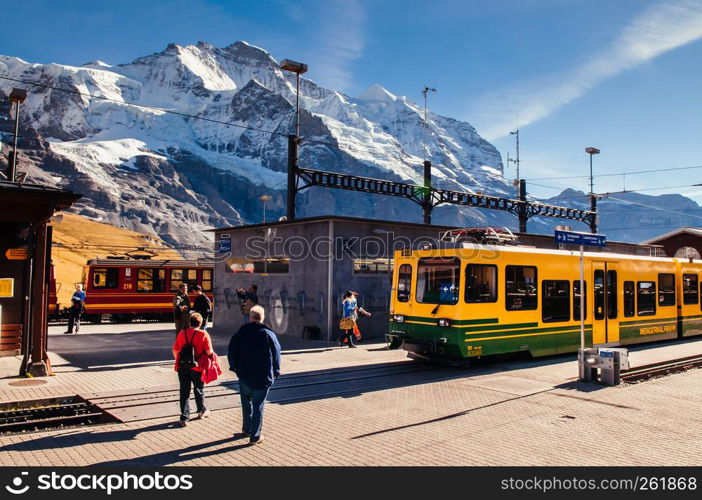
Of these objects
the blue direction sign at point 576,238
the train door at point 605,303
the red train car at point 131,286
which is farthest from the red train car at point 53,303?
the blue direction sign at point 576,238

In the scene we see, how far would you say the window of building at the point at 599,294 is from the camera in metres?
15.6

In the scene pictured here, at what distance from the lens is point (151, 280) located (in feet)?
92.3

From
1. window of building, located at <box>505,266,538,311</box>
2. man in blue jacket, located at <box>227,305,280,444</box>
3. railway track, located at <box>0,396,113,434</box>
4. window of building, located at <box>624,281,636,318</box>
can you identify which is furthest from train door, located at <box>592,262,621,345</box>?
railway track, located at <box>0,396,113,434</box>

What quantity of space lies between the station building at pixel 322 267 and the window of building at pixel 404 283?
4.73 metres

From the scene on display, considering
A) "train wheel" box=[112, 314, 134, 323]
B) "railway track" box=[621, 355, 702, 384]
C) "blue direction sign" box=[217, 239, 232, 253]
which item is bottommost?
"railway track" box=[621, 355, 702, 384]

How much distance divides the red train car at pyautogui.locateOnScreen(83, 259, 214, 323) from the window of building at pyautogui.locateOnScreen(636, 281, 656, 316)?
62.1ft

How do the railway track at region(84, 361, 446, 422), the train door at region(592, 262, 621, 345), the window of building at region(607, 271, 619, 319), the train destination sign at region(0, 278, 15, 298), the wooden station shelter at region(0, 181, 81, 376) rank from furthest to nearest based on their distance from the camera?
the window of building at region(607, 271, 619, 319) → the train door at region(592, 262, 621, 345) → the train destination sign at region(0, 278, 15, 298) → the wooden station shelter at region(0, 181, 81, 376) → the railway track at region(84, 361, 446, 422)

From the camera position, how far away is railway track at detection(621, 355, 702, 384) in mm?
12409

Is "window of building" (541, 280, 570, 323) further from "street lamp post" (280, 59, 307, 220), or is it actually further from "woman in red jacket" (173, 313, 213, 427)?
"street lamp post" (280, 59, 307, 220)

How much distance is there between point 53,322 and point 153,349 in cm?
1373

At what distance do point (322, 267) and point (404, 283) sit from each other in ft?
17.9

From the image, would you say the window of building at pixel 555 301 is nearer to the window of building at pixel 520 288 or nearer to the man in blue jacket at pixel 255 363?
the window of building at pixel 520 288
